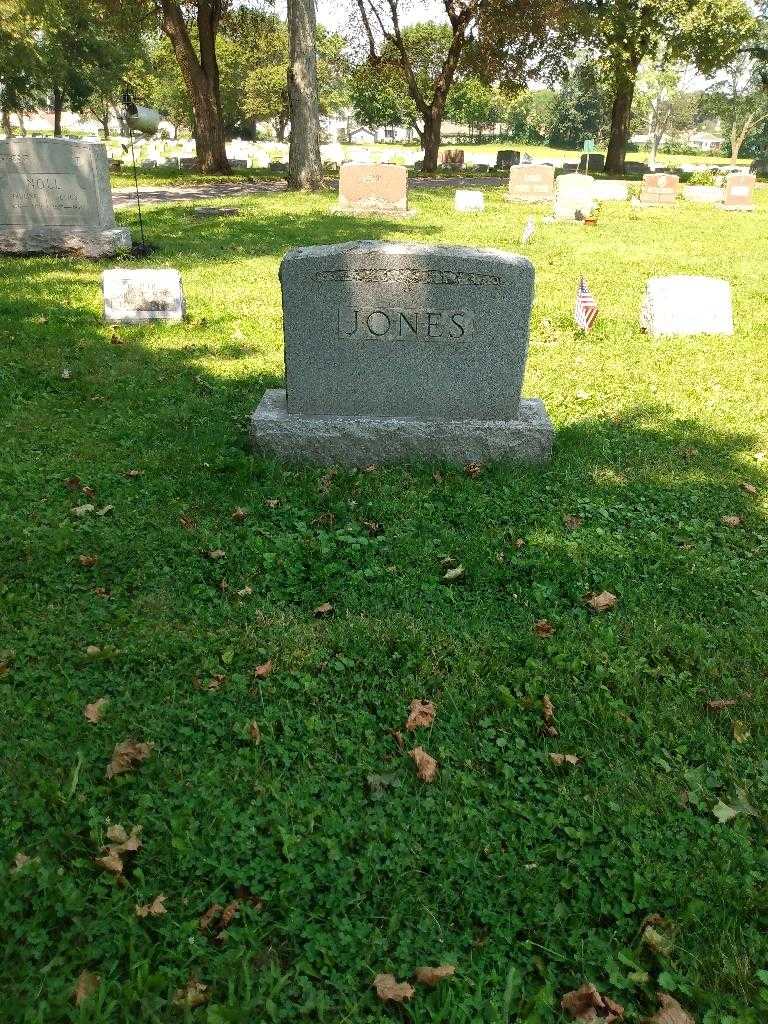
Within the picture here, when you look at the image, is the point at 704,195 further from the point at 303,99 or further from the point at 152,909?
the point at 152,909

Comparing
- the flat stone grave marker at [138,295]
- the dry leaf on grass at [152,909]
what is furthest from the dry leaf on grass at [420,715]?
the flat stone grave marker at [138,295]

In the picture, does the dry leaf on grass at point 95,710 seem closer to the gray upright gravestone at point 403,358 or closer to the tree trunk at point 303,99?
the gray upright gravestone at point 403,358

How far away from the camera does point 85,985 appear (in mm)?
2172

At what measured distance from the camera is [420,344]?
5234mm

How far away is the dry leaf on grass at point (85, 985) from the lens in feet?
7.02

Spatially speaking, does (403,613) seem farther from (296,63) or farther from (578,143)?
(578,143)

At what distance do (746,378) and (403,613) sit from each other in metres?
5.33

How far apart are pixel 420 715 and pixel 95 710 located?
138cm

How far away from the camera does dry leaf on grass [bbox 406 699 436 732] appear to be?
317cm

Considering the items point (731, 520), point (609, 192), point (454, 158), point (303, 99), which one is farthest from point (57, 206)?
point (454, 158)

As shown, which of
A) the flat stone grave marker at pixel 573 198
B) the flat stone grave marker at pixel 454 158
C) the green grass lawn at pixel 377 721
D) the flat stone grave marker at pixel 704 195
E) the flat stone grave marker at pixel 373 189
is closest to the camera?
the green grass lawn at pixel 377 721

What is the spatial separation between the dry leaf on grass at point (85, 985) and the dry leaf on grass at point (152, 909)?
0.21 m

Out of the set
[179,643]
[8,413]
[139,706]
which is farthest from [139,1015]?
[8,413]

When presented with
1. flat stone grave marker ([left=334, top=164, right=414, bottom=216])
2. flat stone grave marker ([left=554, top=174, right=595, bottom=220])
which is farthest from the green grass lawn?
flat stone grave marker ([left=554, top=174, right=595, bottom=220])
